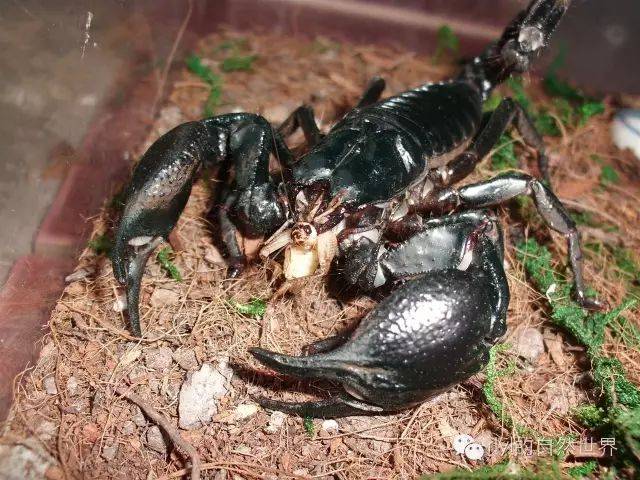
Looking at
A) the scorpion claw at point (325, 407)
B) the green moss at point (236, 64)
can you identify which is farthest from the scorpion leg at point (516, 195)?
the green moss at point (236, 64)

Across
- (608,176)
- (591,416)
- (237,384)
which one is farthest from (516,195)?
(237,384)

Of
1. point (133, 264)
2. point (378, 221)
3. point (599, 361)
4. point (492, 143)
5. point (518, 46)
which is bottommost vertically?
point (599, 361)

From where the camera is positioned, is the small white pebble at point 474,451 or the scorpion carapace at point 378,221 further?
the small white pebble at point 474,451

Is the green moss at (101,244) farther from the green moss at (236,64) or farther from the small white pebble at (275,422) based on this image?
the green moss at (236,64)

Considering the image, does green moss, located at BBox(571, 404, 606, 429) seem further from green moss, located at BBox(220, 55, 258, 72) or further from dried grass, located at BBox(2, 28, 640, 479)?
green moss, located at BBox(220, 55, 258, 72)

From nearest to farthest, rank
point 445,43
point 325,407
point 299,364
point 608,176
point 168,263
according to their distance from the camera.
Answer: point 299,364 < point 325,407 < point 168,263 < point 608,176 < point 445,43

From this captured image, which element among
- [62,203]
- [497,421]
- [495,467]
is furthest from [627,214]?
[62,203]

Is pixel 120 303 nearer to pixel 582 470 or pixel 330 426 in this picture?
pixel 330 426
